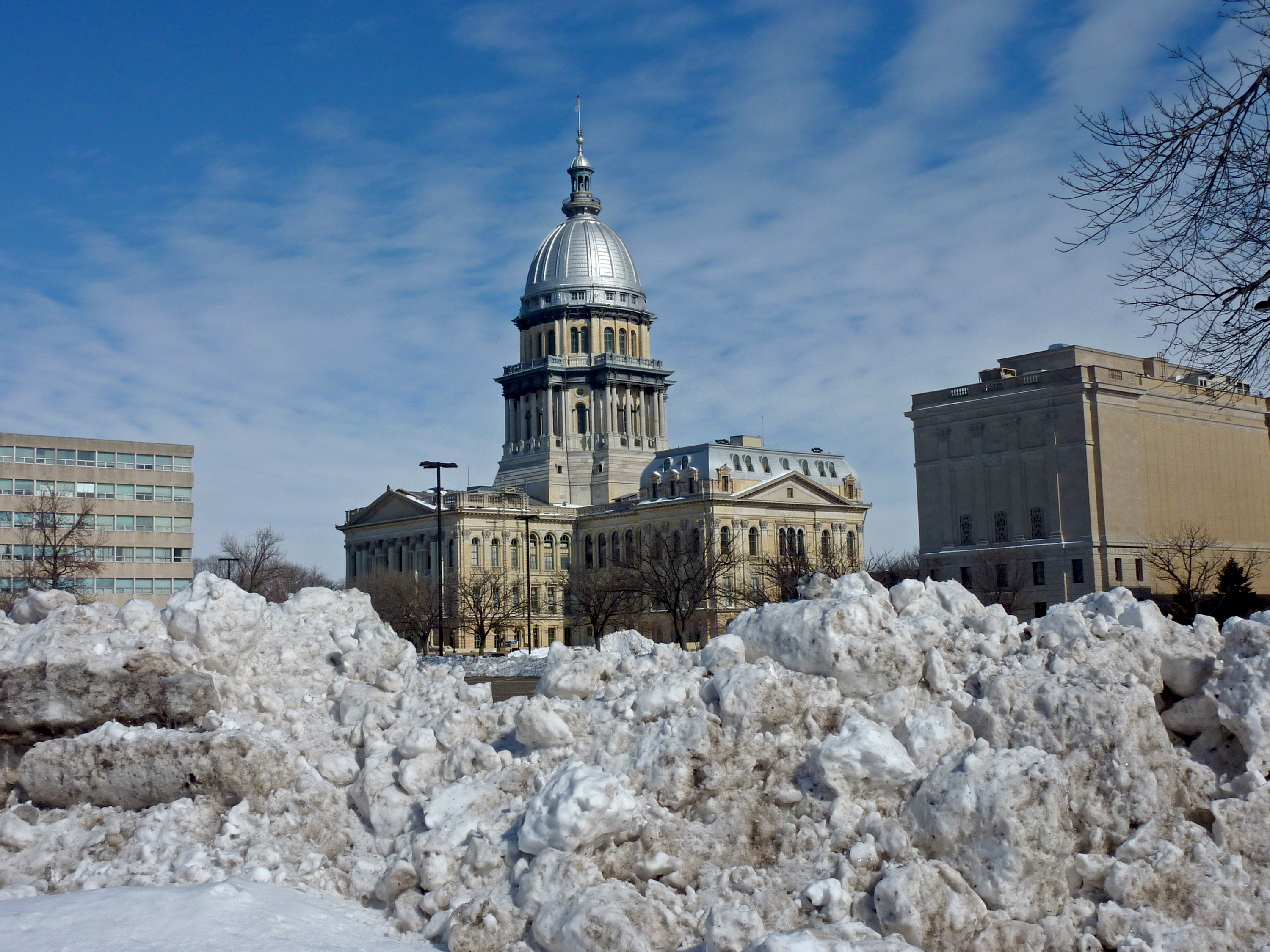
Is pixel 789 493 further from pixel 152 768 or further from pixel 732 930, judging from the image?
pixel 732 930

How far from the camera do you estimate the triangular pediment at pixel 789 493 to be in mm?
101062

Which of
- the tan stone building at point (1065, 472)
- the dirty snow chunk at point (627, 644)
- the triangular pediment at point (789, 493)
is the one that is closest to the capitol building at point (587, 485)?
the triangular pediment at point (789, 493)

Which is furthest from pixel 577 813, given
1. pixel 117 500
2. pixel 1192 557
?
pixel 1192 557

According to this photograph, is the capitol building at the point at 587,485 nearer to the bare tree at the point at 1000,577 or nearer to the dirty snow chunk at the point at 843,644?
the bare tree at the point at 1000,577

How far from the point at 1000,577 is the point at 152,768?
65.1m

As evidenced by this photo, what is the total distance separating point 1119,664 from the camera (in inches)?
406

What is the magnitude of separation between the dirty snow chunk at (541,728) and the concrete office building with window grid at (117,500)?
53.6 m

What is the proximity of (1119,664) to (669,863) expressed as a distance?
146 inches

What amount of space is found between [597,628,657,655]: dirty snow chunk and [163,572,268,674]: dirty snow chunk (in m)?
3.31

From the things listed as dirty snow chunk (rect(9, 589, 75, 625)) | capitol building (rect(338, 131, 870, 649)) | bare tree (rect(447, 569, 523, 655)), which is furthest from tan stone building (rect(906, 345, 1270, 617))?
dirty snow chunk (rect(9, 589, 75, 625))

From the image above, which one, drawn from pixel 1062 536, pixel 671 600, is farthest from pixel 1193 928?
pixel 1062 536

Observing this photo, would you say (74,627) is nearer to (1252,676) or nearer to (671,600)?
(1252,676)

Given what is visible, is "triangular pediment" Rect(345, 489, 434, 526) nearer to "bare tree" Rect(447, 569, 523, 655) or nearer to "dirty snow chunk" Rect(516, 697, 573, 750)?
"bare tree" Rect(447, 569, 523, 655)

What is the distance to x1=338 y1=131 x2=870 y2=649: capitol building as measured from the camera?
10044 centimetres
